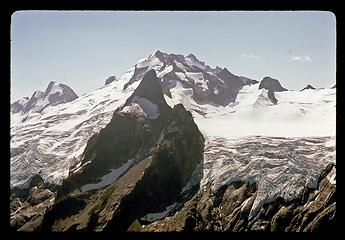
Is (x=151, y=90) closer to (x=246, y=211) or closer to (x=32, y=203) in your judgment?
(x=32, y=203)

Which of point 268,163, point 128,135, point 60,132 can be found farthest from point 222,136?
point 60,132

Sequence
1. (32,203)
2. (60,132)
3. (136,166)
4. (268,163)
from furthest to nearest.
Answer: (60,132) < (136,166) < (268,163) < (32,203)

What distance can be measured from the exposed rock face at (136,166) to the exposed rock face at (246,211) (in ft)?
6.06

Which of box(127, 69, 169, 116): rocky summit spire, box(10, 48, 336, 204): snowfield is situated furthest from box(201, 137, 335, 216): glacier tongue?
box(127, 69, 169, 116): rocky summit spire

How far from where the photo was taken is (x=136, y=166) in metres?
35.7

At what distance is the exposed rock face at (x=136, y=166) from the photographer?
32.3 m

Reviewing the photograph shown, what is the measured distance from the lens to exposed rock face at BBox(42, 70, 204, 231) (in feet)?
106

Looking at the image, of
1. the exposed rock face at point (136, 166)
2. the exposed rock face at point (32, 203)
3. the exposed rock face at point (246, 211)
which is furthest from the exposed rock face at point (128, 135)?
the exposed rock face at point (246, 211)

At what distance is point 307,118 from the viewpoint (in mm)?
33219

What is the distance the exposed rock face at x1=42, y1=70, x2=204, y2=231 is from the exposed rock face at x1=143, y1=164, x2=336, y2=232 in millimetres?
1847

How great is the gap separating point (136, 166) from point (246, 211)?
8975mm
